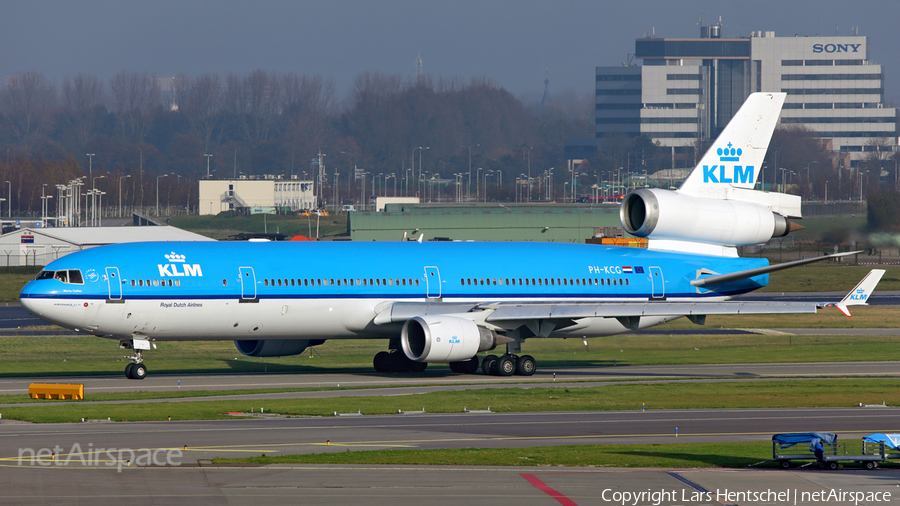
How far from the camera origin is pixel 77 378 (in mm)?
39844

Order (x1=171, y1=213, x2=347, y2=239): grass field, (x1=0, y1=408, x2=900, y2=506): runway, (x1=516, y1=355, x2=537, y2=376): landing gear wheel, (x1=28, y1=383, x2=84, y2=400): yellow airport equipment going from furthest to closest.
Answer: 1. (x1=171, y1=213, x2=347, y2=239): grass field
2. (x1=516, y1=355, x2=537, y2=376): landing gear wheel
3. (x1=28, y1=383, x2=84, y2=400): yellow airport equipment
4. (x1=0, y1=408, x2=900, y2=506): runway

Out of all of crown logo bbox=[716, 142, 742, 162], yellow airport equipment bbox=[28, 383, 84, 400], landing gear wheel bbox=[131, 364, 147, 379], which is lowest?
landing gear wheel bbox=[131, 364, 147, 379]

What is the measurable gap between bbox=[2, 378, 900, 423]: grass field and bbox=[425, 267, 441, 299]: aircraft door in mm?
6593

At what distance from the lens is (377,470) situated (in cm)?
2136

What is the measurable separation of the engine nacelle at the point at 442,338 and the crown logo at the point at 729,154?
13.3m

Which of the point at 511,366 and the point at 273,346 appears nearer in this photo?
the point at 511,366

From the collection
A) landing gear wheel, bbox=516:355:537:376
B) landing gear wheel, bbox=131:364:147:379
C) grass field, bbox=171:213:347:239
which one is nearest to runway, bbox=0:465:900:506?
landing gear wheel, bbox=131:364:147:379

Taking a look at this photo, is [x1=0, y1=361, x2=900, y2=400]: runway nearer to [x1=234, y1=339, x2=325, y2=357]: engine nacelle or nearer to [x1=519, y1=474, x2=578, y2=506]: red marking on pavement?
[x1=234, y1=339, x2=325, y2=357]: engine nacelle

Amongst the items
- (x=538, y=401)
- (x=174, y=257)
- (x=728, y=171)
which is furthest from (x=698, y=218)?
(x=174, y=257)

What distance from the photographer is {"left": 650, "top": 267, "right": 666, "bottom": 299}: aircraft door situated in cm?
4550

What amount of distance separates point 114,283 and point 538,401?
16164 millimetres

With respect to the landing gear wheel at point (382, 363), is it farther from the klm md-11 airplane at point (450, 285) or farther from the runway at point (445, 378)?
the runway at point (445, 378)

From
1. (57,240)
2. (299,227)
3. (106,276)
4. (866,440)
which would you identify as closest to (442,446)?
(866,440)

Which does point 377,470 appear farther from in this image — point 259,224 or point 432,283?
point 259,224
